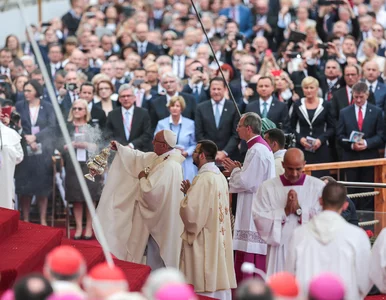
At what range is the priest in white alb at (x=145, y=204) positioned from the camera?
11312mm

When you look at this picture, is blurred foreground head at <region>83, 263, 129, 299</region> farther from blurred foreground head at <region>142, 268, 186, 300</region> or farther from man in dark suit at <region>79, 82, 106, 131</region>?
man in dark suit at <region>79, 82, 106, 131</region>

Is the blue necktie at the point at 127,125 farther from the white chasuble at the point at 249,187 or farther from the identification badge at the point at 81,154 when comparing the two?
the white chasuble at the point at 249,187

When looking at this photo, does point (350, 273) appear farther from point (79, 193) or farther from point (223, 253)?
point (79, 193)

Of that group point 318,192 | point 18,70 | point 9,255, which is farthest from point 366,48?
point 9,255

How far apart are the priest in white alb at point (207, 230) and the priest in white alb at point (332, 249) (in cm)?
273

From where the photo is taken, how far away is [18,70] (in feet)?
55.7

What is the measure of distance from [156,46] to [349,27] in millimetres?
3415

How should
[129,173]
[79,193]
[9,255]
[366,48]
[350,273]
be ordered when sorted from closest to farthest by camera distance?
1. [350,273]
2. [9,255]
3. [129,173]
4. [79,193]
5. [366,48]

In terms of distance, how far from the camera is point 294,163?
9125 mm

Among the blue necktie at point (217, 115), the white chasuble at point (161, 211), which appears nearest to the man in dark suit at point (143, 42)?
the blue necktie at point (217, 115)

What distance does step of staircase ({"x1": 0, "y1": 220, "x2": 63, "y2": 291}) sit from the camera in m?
8.65

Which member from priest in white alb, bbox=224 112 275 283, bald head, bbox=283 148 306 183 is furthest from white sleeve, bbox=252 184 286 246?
priest in white alb, bbox=224 112 275 283

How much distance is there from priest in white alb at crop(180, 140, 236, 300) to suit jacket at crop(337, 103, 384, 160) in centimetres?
375

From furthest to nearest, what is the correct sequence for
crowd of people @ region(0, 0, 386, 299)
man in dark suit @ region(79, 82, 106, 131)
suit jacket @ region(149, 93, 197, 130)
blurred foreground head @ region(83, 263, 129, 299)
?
suit jacket @ region(149, 93, 197, 130), man in dark suit @ region(79, 82, 106, 131), crowd of people @ region(0, 0, 386, 299), blurred foreground head @ region(83, 263, 129, 299)
